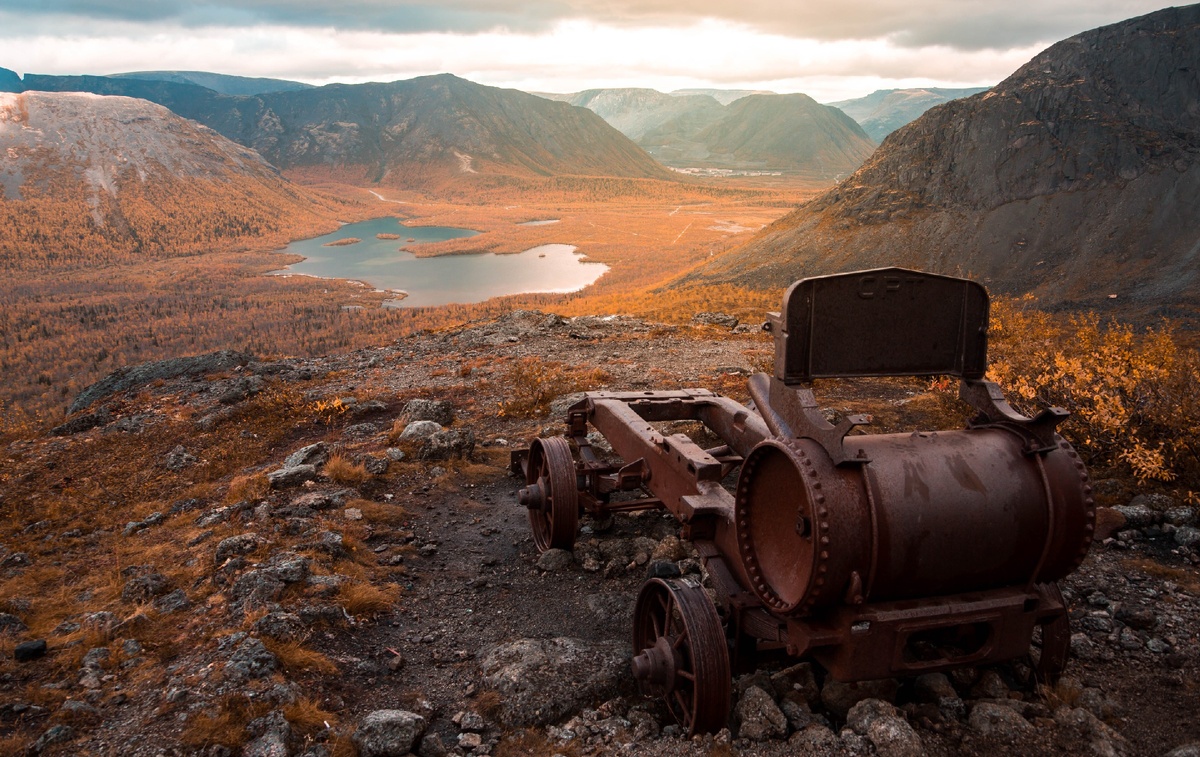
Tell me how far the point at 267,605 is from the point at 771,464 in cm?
378

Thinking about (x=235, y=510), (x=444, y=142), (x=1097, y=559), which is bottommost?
(x=235, y=510)

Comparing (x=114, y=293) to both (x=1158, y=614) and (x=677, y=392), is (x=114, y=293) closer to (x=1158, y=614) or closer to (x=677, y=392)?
(x=677, y=392)

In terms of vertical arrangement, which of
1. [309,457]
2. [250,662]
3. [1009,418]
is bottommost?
[309,457]

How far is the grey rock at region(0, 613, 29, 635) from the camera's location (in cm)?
510

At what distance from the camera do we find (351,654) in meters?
5.04

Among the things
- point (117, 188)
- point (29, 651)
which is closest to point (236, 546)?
point (29, 651)

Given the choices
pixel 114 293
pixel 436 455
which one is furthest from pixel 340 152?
pixel 436 455

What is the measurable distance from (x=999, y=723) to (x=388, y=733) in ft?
11.0

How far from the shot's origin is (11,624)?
5180 millimetres

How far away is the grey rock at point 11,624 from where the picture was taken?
5.10 meters

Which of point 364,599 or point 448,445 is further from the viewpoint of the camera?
point 448,445

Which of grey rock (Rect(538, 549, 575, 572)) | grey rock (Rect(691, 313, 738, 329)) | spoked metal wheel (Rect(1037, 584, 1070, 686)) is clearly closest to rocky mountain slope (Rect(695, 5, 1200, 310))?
grey rock (Rect(691, 313, 738, 329))

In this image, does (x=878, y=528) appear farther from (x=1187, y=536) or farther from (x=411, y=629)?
(x=1187, y=536)

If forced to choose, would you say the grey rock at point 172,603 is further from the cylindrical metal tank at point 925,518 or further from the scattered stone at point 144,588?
the cylindrical metal tank at point 925,518
